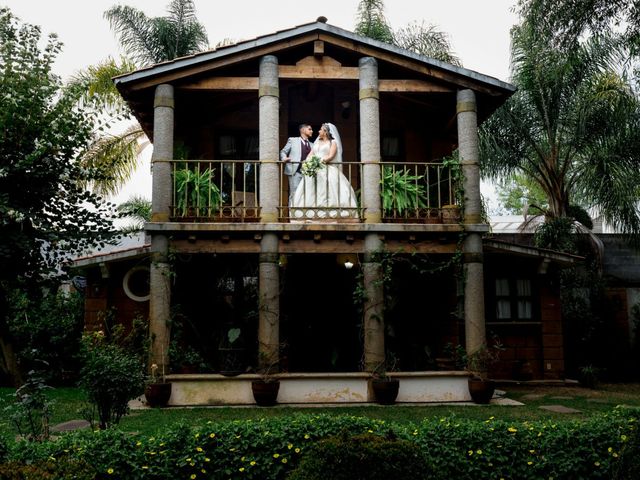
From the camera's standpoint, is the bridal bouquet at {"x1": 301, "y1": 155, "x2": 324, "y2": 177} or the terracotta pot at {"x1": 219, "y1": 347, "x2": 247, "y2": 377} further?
the bridal bouquet at {"x1": 301, "y1": 155, "x2": 324, "y2": 177}

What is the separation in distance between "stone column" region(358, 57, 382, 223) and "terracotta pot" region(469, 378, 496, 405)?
124 inches

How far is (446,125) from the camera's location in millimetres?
14344

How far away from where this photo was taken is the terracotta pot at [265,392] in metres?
10.7

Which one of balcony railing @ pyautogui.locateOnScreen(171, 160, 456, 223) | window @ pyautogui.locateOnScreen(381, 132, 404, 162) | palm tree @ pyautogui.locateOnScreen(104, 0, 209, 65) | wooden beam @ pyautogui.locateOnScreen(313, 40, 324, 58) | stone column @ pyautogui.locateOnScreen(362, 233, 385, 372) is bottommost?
stone column @ pyautogui.locateOnScreen(362, 233, 385, 372)

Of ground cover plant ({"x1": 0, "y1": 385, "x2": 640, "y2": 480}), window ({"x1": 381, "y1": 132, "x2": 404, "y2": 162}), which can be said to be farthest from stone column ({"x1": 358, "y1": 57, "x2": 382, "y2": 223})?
ground cover plant ({"x1": 0, "y1": 385, "x2": 640, "y2": 480})

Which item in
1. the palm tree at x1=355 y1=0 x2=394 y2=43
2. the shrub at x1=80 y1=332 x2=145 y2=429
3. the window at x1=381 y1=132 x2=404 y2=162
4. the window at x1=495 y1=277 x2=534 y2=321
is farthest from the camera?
the palm tree at x1=355 y1=0 x2=394 y2=43

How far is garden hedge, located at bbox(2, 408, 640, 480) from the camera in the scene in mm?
5887

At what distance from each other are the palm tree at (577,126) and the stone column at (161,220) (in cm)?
966

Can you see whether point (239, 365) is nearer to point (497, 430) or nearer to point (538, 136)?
point (497, 430)

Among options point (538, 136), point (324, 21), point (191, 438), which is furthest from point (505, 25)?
point (191, 438)

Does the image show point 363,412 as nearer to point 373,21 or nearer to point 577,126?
point 577,126

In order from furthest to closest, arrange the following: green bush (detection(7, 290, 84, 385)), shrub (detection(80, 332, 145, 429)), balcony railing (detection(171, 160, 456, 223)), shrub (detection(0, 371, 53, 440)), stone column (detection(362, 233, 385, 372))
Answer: green bush (detection(7, 290, 84, 385))
balcony railing (detection(171, 160, 456, 223))
stone column (detection(362, 233, 385, 372))
shrub (detection(80, 332, 145, 429))
shrub (detection(0, 371, 53, 440))

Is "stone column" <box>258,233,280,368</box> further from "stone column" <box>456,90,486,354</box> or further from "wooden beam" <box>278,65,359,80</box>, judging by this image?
"stone column" <box>456,90,486,354</box>

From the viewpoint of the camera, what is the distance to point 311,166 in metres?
11.7
